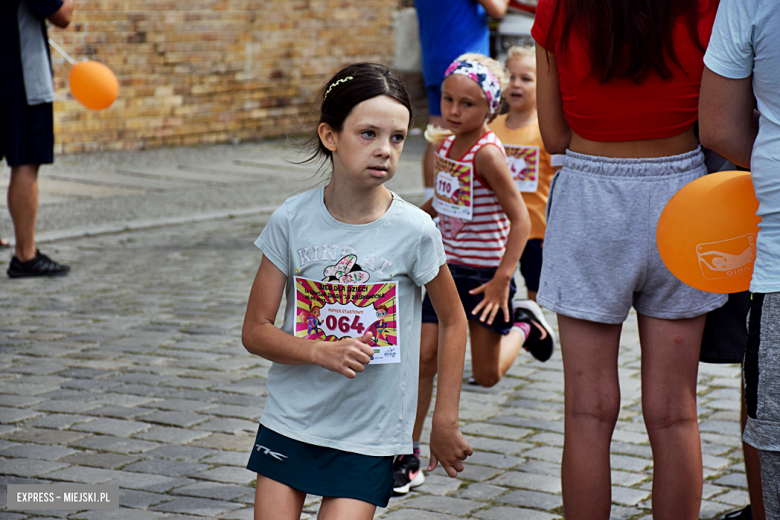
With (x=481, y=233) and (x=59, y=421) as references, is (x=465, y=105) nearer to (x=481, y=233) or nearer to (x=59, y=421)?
(x=481, y=233)

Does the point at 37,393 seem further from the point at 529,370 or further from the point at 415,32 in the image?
the point at 415,32

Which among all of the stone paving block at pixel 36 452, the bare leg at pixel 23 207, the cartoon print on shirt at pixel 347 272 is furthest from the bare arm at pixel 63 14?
the cartoon print on shirt at pixel 347 272

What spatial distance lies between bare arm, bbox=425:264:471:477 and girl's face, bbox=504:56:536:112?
3.00m

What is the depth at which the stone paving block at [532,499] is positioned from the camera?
3566 millimetres

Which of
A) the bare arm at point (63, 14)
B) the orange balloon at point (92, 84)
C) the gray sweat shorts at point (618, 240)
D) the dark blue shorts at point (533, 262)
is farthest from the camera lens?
the orange balloon at point (92, 84)

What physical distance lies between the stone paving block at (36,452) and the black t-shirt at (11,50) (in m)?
3.56

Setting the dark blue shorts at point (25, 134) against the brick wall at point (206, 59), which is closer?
the dark blue shorts at point (25, 134)

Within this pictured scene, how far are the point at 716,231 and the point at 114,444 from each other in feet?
8.40

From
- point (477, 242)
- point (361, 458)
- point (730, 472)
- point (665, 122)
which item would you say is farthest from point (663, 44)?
point (730, 472)

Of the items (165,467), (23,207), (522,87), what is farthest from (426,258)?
(23,207)

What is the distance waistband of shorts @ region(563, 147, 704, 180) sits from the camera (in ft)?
9.21

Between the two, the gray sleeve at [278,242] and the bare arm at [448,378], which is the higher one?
the gray sleeve at [278,242]

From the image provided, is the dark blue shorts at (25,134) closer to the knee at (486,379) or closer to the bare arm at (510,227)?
the knee at (486,379)

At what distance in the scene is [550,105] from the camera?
116 inches
